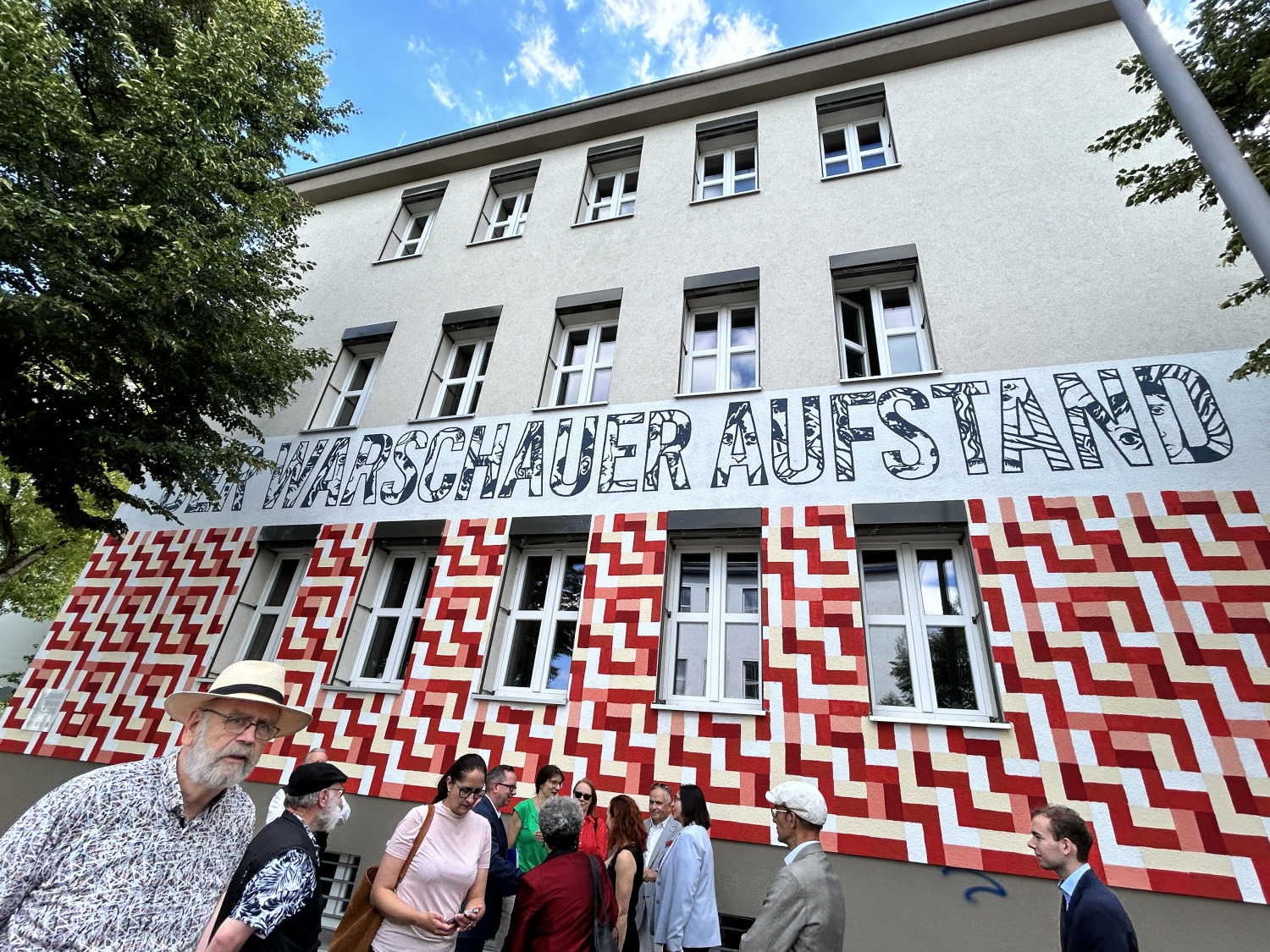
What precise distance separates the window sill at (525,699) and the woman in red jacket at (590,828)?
1.20 m

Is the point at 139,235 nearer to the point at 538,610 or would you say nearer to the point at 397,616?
the point at 397,616

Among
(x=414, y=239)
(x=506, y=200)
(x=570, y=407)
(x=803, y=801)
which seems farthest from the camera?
(x=414, y=239)

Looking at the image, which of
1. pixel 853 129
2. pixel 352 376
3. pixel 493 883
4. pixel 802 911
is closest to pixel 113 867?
pixel 493 883

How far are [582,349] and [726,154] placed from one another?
4.43 meters

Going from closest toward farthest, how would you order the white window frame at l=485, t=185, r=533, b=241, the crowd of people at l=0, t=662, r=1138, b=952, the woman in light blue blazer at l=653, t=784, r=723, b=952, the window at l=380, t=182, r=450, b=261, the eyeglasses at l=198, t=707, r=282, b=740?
the crowd of people at l=0, t=662, r=1138, b=952
the eyeglasses at l=198, t=707, r=282, b=740
the woman in light blue blazer at l=653, t=784, r=723, b=952
the white window frame at l=485, t=185, r=533, b=241
the window at l=380, t=182, r=450, b=261

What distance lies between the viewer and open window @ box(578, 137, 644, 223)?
10148mm

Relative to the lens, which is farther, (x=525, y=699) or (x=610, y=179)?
(x=610, y=179)

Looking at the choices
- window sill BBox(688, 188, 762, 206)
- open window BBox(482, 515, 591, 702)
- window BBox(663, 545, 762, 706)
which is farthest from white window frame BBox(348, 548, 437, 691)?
window sill BBox(688, 188, 762, 206)

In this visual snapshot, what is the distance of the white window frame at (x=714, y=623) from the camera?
580 centimetres

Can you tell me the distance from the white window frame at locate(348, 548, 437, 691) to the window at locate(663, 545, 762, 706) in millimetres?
3052

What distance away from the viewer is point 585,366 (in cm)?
849

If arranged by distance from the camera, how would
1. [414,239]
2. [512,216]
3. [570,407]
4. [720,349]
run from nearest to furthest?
1. [570,407]
2. [720,349]
3. [512,216]
4. [414,239]

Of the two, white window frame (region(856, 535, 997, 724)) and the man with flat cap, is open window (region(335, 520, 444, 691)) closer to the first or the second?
the man with flat cap

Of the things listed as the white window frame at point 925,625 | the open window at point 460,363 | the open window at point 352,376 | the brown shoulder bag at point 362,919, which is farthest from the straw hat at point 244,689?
the open window at point 352,376
